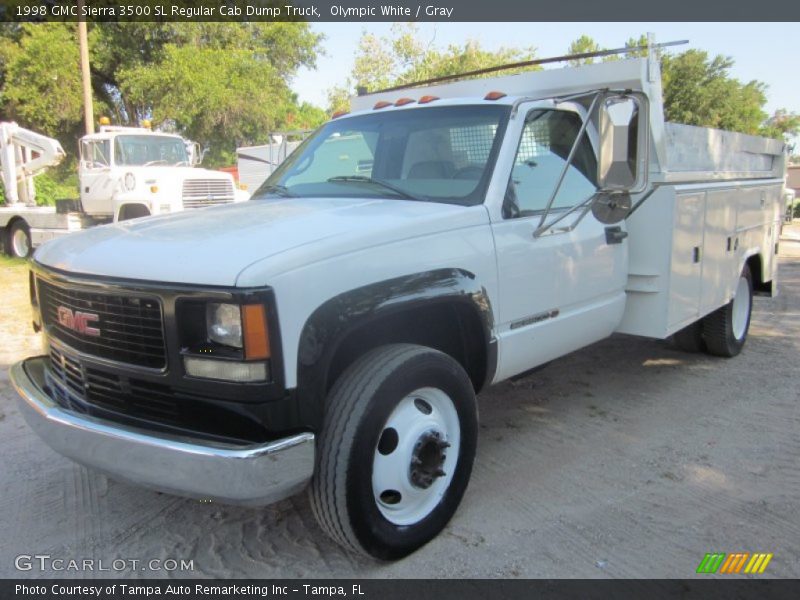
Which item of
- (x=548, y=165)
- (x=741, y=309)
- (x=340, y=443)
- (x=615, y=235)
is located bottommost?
(x=741, y=309)

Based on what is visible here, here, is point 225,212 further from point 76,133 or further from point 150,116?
point 76,133

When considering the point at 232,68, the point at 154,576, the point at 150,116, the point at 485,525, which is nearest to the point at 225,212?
the point at 154,576

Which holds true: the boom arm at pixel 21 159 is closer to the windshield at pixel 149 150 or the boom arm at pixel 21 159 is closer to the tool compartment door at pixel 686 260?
the windshield at pixel 149 150

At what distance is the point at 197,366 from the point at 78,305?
2.46 ft

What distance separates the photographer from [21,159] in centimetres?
1505

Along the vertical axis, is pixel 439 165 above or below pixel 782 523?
above

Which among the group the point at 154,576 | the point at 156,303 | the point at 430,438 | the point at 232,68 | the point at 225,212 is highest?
the point at 232,68

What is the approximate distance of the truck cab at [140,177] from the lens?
1182 cm

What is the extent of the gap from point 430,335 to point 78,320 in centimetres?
159

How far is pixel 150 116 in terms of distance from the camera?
2627 centimetres

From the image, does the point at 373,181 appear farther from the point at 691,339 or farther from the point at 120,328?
the point at 691,339

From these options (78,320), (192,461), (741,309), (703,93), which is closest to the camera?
(192,461)

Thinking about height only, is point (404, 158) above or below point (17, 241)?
above

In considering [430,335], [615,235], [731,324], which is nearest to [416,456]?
[430,335]
